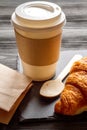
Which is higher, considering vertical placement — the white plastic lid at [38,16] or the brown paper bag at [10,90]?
the white plastic lid at [38,16]

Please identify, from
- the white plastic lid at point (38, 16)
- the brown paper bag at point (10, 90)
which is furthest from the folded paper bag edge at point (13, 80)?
the white plastic lid at point (38, 16)

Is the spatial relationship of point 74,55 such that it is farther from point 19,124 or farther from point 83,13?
point 83,13

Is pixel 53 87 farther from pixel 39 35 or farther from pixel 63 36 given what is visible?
pixel 63 36

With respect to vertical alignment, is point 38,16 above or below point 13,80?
above

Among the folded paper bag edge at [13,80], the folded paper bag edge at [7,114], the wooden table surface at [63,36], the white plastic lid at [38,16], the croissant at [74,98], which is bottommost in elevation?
the wooden table surface at [63,36]

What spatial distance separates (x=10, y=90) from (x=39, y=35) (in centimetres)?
13

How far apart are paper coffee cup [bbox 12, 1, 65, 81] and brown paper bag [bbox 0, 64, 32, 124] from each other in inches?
1.9

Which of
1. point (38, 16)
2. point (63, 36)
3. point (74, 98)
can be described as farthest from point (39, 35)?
point (63, 36)

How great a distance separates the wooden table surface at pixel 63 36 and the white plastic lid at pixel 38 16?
20 centimetres

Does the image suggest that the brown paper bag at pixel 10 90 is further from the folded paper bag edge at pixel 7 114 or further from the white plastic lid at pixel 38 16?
the white plastic lid at pixel 38 16

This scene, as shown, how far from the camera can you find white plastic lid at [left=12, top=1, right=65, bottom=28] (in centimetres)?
56

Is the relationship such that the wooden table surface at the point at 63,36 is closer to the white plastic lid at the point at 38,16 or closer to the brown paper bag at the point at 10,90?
the brown paper bag at the point at 10,90

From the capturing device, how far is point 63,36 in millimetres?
946

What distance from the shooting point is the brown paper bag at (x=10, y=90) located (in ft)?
1.80
